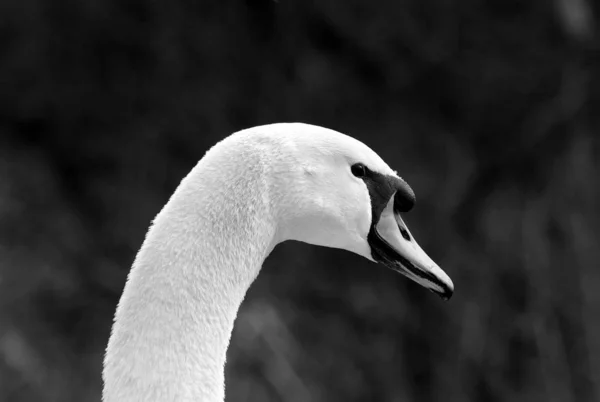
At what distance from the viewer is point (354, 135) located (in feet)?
13.3

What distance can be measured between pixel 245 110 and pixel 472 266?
1.31 metres

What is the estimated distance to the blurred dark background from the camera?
359 centimetres

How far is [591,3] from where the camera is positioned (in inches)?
171

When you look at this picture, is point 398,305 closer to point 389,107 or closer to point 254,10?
point 389,107

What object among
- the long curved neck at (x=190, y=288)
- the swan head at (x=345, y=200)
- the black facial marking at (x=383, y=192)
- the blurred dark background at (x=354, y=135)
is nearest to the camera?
the long curved neck at (x=190, y=288)

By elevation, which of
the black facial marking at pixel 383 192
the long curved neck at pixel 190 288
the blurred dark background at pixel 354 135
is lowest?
the blurred dark background at pixel 354 135

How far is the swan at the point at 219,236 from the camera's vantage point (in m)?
1.10

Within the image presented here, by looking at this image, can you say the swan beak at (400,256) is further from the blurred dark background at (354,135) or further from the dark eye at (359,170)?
the blurred dark background at (354,135)

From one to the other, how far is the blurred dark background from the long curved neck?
2.43 metres

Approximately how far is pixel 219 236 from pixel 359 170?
264mm

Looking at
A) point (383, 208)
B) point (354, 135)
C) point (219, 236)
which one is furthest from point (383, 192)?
point (354, 135)

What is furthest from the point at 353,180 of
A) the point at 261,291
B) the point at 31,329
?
the point at 261,291

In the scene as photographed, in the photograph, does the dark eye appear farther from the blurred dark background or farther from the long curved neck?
the blurred dark background

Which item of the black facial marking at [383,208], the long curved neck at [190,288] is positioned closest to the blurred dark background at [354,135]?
the black facial marking at [383,208]
